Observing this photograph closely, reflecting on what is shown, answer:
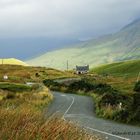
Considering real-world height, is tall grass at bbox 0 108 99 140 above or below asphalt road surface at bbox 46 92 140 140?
above

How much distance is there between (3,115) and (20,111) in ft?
2.53

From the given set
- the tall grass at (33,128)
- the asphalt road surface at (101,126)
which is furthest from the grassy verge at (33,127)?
the asphalt road surface at (101,126)

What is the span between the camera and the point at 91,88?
97.5 metres

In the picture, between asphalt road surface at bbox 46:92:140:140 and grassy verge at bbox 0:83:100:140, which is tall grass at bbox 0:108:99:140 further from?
asphalt road surface at bbox 46:92:140:140

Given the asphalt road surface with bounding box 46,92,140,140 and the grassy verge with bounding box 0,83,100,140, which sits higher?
the grassy verge with bounding box 0,83,100,140

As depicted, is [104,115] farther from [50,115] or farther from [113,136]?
[50,115]

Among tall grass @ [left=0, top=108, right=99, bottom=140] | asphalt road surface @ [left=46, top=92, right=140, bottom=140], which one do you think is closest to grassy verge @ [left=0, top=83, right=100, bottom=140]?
tall grass @ [left=0, top=108, right=99, bottom=140]

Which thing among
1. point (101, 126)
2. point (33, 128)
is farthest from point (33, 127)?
point (101, 126)

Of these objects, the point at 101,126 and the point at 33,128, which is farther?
the point at 101,126

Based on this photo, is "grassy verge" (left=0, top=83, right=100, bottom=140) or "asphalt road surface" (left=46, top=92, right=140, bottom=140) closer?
"grassy verge" (left=0, top=83, right=100, bottom=140)

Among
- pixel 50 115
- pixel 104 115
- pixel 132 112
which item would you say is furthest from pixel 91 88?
pixel 50 115

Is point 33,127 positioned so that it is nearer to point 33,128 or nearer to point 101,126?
point 33,128

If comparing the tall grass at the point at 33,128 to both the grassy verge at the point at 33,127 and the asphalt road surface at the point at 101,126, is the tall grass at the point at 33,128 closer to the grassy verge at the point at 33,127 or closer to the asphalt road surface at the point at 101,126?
the grassy verge at the point at 33,127

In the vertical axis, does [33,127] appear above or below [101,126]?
above
